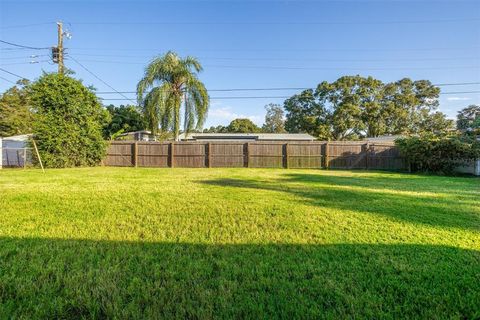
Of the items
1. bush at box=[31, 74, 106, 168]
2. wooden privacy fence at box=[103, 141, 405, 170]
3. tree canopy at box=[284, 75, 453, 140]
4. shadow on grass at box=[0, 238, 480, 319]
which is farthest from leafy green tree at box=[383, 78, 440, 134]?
shadow on grass at box=[0, 238, 480, 319]

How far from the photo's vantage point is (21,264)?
7.66 feet

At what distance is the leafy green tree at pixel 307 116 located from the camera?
3275 cm

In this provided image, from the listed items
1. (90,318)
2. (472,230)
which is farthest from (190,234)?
(472,230)

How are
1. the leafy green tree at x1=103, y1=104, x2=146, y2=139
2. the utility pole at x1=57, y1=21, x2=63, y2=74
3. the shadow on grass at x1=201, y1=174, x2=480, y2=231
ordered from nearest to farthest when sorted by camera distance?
1. the shadow on grass at x1=201, y1=174, x2=480, y2=231
2. the utility pole at x1=57, y1=21, x2=63, y2=74
3. the leafy green tree at x1=103, y1=104, x2=146, y2=139

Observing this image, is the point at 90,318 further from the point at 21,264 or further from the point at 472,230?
the point at 472,230

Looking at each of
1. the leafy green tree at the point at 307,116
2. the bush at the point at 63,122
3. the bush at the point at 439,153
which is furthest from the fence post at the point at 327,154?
the leafy green tree at the point at 307,116

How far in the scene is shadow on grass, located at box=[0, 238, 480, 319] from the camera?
1.71 meters

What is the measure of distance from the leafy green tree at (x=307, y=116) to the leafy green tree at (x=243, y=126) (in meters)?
10.0

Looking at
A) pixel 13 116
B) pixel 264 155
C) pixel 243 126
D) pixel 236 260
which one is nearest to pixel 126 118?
pixel 13 116

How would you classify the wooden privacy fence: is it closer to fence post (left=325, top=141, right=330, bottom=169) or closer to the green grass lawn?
fence post (left=325, top=141, right=330, bottom=169)

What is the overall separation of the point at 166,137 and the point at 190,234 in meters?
15.8

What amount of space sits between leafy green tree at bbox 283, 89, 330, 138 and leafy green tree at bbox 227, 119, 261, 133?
1001cm

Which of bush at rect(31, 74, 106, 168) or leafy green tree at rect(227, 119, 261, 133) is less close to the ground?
leafy green tree at rect(227, 119, 261, 133)

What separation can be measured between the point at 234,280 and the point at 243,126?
149ft
